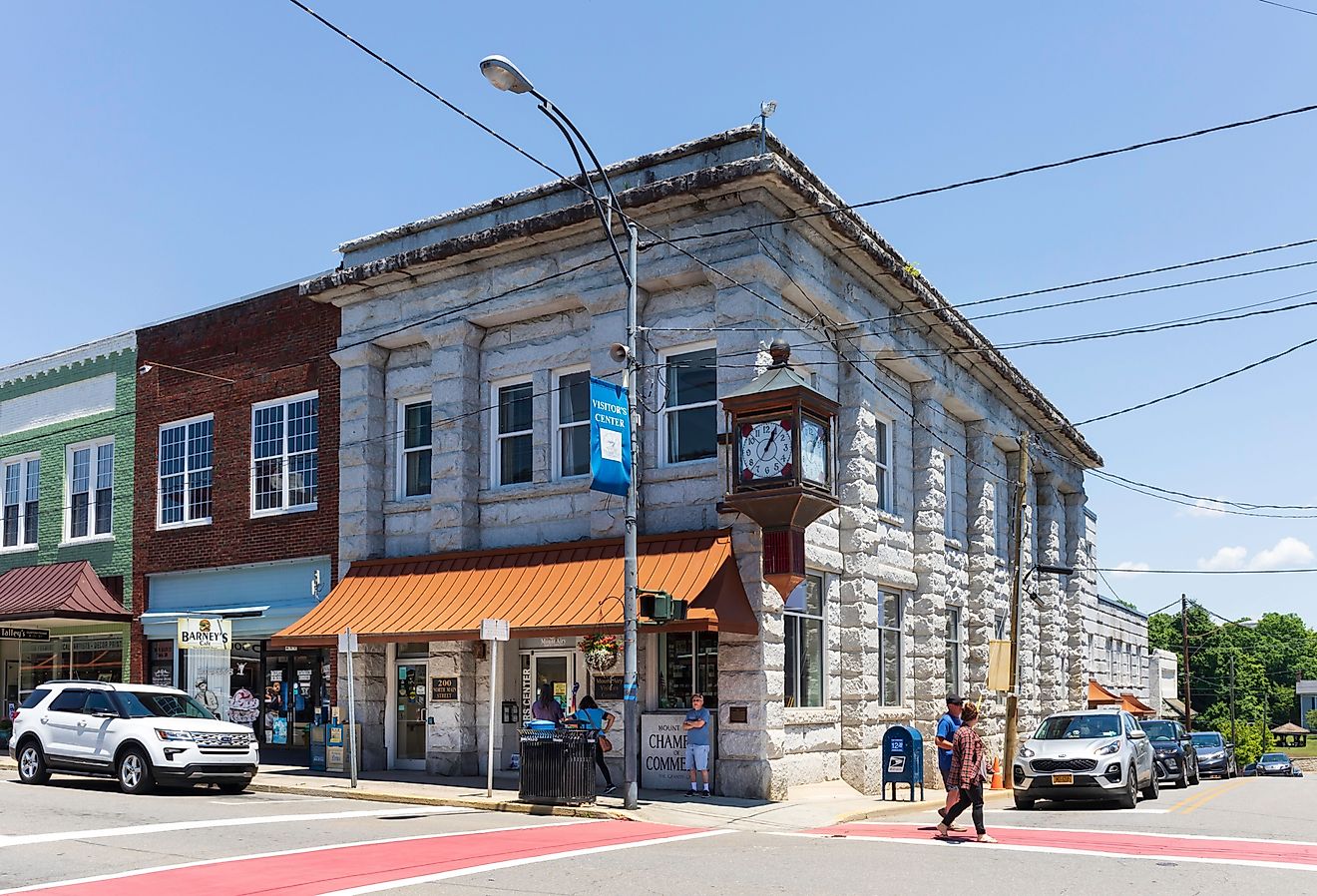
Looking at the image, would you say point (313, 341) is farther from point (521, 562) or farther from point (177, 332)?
point (521, 562)

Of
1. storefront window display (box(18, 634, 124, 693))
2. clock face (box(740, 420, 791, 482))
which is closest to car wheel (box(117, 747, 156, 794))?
clock face (box(740, 420, 791, 482))

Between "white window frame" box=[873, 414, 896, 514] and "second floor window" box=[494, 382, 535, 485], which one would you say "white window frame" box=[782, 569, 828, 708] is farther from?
"second floor window" box=[494, 382, 535, 485]

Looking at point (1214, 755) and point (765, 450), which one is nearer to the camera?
point (765, 450)

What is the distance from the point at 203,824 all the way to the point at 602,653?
6.27m

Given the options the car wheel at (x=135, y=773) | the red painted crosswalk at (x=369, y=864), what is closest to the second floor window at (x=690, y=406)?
the red painted crosswalk at (x=369, y=864)

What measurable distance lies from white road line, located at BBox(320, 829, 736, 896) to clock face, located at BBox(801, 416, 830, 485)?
5.61m

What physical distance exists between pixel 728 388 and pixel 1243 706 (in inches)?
4195

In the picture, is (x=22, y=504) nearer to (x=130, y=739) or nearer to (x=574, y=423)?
(x=130, y=739)

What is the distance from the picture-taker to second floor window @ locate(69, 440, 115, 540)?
1161 inches

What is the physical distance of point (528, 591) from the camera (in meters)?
20.7

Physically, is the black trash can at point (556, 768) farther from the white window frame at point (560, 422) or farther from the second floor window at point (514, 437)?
the second floor window at point (514, 437)

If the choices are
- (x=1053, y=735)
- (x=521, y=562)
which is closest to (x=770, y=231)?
(x=521, y=562)

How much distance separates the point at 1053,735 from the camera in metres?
21.8

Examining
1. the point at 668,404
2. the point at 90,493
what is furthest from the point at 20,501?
the point at 668,404
